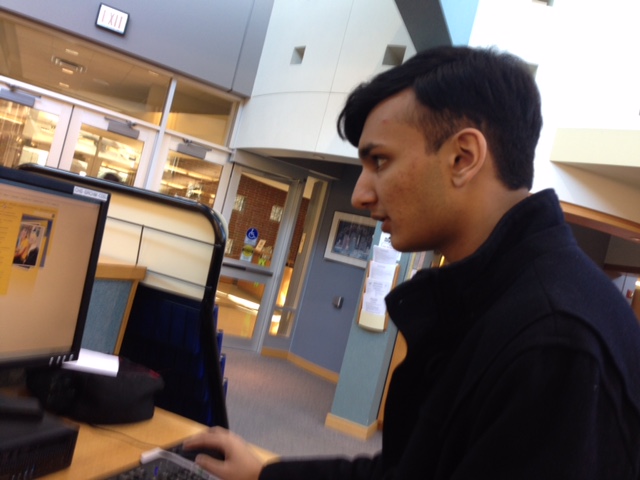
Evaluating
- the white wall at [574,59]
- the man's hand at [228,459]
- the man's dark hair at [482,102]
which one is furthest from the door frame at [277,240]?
the man's dark hair at [482,102]

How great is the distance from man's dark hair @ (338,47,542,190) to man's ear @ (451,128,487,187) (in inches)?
0.8

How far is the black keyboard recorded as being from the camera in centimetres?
117

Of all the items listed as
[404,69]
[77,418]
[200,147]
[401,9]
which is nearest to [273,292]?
[200,147]

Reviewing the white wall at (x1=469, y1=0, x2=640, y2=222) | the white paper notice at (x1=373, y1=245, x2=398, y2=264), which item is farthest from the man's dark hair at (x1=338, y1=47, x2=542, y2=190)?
the white wall at (x1=469, y1=0, x2=640, y2=222)

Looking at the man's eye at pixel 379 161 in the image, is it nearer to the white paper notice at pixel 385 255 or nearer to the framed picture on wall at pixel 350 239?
the white paper notice at pixel 385 255

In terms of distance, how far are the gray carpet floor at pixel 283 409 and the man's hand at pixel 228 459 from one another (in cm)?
311

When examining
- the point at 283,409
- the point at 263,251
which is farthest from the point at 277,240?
the point at 283,409

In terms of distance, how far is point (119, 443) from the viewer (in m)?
1.36

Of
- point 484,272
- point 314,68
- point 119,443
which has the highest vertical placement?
point 314,68

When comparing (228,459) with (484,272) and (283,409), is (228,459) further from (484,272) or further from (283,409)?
(283,409)

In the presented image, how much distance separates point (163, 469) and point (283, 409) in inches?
175

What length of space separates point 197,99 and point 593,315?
278 inches

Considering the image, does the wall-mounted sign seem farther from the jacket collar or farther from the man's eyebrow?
the jacket collar

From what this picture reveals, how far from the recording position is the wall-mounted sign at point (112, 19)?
6242 mm
